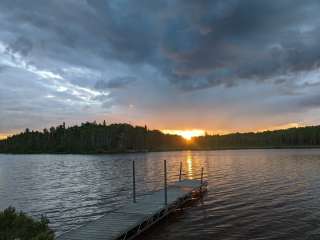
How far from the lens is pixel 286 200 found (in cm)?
3906

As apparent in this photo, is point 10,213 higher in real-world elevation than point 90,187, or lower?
higher

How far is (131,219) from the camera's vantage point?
26781mm

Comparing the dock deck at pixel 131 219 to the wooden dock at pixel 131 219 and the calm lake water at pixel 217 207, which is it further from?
the calm lake water at pixel 217 207

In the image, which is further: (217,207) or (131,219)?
(217,207)

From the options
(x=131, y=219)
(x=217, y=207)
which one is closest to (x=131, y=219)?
(x=131, y=219)

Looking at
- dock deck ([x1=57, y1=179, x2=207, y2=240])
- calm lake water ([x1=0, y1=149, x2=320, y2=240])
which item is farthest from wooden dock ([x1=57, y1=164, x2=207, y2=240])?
calm lake water ([x1=0, y1=149, x2=320, y2=240])

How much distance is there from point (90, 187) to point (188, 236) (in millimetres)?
33270

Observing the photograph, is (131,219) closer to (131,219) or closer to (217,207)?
(131,219)

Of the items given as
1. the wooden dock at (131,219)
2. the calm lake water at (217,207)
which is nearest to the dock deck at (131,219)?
the wooden dock at (131,219)

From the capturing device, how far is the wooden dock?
73.3 feet

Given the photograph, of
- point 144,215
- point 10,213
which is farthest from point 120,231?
point 10,213

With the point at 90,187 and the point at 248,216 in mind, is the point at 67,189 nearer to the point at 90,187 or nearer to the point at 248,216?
the point at 90,187

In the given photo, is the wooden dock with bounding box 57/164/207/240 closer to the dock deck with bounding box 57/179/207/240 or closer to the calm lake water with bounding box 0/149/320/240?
the dock deck with bounding box 57/179/207/240

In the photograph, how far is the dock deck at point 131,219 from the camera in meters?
22.3
